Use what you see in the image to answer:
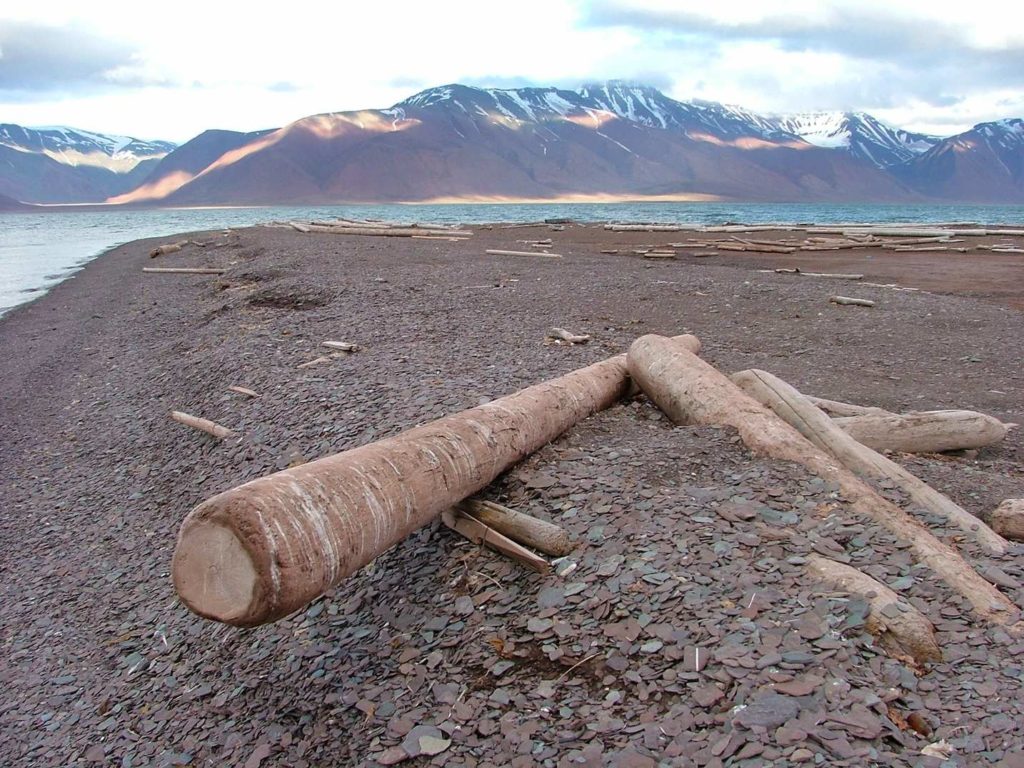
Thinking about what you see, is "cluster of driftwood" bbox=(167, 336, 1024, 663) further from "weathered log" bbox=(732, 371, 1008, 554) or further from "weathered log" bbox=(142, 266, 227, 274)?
"weathered log" bbox=(142, 266, 227, 274)

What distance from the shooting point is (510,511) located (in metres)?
4.46

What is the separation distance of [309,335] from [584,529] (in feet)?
23.5

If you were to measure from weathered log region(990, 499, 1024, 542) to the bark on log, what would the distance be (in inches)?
26.3

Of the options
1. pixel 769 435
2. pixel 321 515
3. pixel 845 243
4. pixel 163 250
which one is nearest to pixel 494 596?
pixel 321 515

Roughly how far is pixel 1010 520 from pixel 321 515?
410 centimetres

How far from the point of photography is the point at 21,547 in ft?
21.2

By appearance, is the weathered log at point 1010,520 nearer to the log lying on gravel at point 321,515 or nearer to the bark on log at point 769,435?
the bark on log at point 769,435

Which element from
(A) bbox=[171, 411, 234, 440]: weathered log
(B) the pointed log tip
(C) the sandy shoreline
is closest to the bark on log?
(C) the sandy shoreline

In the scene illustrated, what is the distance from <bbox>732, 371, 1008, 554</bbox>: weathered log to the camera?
4.36 m

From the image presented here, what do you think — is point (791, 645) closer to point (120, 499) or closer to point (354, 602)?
point (354, 602)

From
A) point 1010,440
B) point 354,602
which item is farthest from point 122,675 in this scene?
point 1010,440

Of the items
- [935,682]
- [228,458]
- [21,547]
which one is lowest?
[21,547]

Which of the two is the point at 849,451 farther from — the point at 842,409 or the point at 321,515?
the point at 321,515

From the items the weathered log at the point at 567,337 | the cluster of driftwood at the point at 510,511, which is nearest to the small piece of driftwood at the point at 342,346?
the weathered log at the point at 567,337
